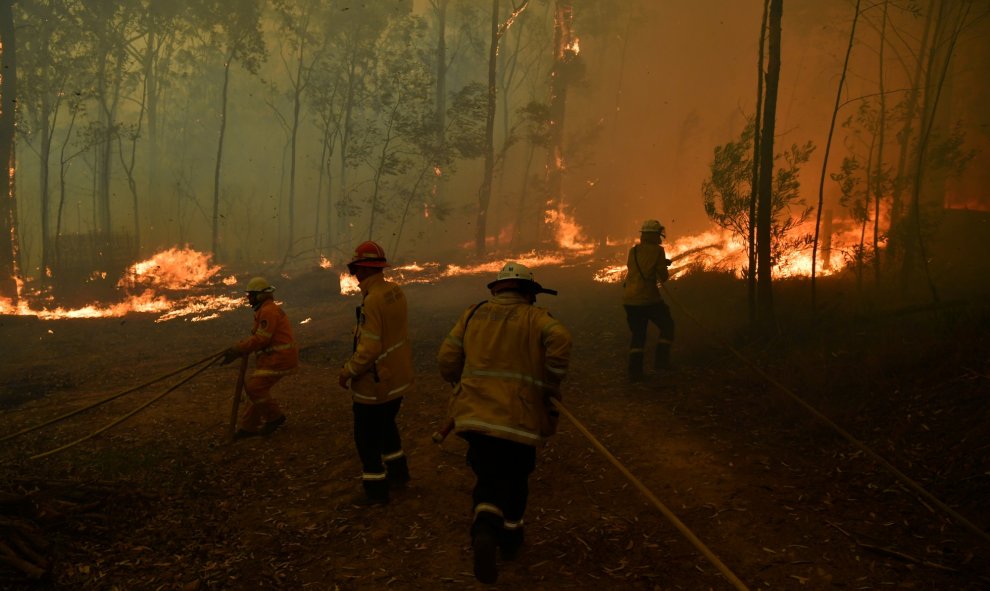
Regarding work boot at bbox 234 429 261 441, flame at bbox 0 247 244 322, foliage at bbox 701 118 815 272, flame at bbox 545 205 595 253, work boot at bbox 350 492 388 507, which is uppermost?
flame at bbox 545 205 595 253

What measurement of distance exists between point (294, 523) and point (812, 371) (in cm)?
670

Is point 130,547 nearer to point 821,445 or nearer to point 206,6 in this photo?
point 821,445

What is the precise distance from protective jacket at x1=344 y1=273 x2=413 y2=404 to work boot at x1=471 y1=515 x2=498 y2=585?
5.56 ft

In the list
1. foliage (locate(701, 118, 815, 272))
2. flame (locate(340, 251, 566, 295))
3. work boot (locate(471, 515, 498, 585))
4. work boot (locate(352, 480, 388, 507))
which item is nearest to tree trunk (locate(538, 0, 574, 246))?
flame (locate(340, 251, 566, 295))

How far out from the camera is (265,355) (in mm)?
A: 7051

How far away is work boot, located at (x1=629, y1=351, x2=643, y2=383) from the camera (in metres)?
9.26

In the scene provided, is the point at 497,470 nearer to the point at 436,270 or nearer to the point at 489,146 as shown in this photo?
the point at 436,270

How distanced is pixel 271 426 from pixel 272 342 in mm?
1179

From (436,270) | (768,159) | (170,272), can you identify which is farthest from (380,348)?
(170,272)

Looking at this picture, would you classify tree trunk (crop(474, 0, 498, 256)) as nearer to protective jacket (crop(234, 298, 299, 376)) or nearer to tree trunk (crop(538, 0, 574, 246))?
tree trunk (crop(538, 0, 574, 246))

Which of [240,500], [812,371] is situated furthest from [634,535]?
[812,371]

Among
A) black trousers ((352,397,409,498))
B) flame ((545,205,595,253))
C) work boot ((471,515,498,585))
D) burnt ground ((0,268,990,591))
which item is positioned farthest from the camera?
flame ((545,205,595,253))

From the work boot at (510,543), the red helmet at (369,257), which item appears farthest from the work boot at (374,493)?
the red helmet at (369,257)

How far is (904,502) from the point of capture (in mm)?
5027
